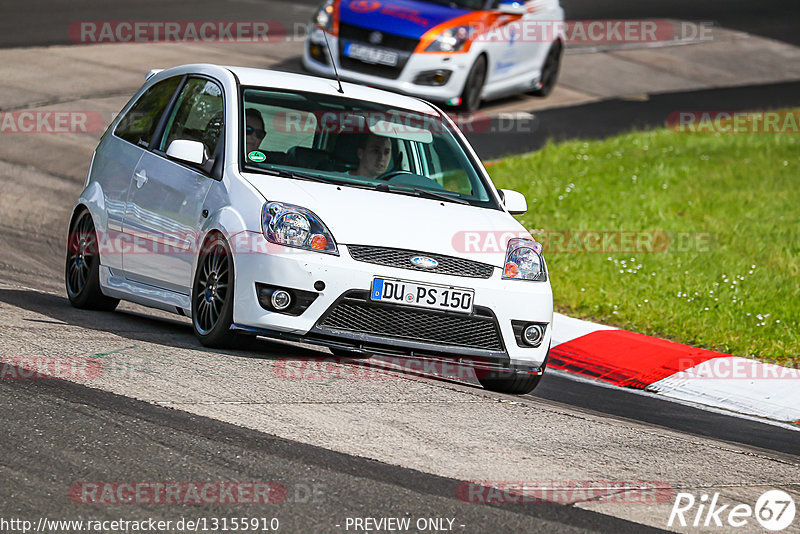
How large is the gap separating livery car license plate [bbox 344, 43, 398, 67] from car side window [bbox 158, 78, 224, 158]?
8251 millimetres

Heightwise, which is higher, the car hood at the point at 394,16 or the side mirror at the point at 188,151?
the car hood at the point at 394,16

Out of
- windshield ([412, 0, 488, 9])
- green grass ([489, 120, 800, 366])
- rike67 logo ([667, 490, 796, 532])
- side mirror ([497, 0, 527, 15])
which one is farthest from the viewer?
side mirror ([497, 0, 527, 15])

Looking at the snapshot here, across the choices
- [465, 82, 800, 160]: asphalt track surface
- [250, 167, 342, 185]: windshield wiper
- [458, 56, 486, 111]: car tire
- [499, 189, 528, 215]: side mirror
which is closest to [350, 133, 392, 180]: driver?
[250, 167, 342, 185]: windshield wiper

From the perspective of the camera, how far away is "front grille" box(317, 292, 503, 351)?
690 centimetres

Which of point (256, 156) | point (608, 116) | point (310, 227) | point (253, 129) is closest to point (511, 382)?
point (310, 227)

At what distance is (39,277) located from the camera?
995 cm

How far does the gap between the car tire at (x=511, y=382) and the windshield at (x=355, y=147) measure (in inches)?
41.5

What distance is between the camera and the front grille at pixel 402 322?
6.90 meters

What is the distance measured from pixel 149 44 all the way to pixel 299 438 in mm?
15120

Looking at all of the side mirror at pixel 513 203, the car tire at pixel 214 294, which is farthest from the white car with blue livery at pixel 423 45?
the car tire at pixel 214 294

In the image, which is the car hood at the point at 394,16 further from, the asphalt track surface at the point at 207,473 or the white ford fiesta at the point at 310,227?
the asphalt track surface at the point at 207,473

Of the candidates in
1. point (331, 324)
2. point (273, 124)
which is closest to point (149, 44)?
point (273, 124)

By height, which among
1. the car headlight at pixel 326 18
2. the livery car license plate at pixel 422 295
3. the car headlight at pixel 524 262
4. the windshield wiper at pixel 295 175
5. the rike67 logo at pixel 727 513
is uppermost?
the car headlight at pixel 326 18

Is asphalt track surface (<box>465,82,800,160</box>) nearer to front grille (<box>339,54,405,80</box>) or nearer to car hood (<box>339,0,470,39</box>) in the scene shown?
front grille (<box>339,54,405,80</box>)
